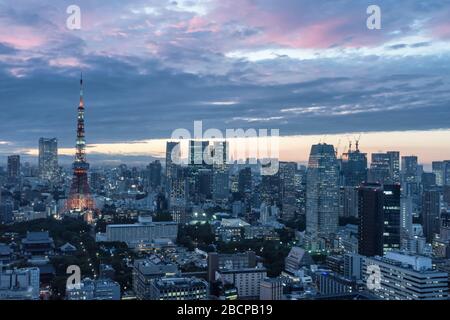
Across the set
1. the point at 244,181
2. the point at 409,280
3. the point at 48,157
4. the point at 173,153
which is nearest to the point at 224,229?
the point at 173,153

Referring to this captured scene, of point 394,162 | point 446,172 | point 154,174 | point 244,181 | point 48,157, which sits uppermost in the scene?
point 48,157

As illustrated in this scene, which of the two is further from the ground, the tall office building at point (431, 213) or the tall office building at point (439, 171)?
the tall office building at point (439, 171)

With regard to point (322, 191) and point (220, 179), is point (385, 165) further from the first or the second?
point (220, 179)

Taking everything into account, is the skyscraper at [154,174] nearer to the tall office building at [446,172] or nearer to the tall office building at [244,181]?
the tall office building at [244,181]

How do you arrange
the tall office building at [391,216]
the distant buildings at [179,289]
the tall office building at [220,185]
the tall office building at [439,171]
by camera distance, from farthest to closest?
the tall office building at [220,185]
the tall office building at [439,171]
the tall office building at [391,216]
the distant buildings at [179,289]

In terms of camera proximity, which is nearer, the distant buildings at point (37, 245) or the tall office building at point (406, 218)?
the distant buildings at point (37, 245)

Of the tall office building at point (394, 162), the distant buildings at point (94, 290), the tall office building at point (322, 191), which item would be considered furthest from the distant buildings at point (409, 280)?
the tall office building at point (394, 162)
